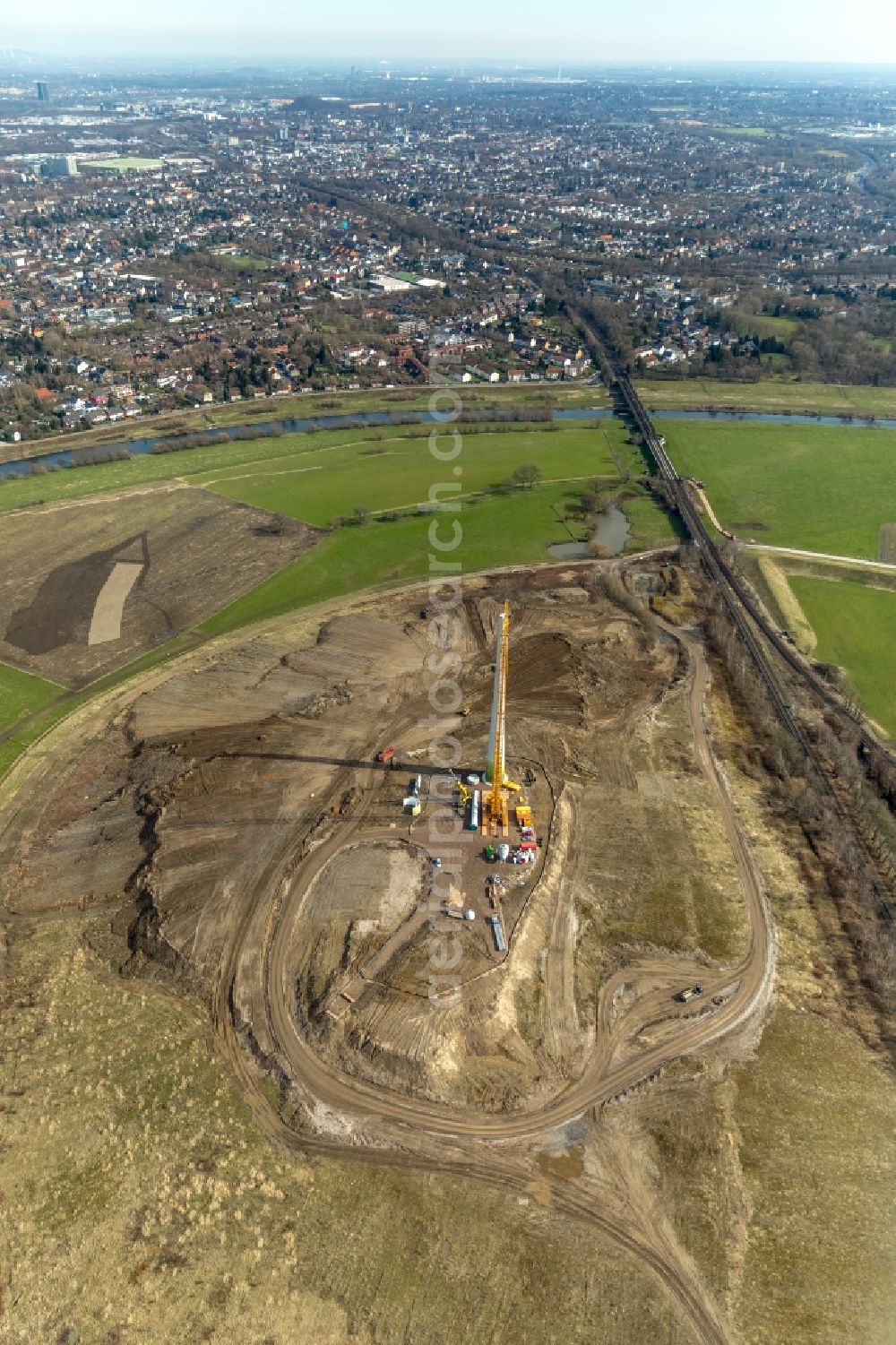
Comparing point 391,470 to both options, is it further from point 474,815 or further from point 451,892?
point 451,892

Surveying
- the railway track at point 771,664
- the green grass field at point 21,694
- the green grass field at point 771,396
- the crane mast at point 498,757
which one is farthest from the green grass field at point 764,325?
the green grass field at point 21,694

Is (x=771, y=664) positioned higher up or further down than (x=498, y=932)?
higher up

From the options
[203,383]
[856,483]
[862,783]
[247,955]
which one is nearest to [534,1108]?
[247,955]

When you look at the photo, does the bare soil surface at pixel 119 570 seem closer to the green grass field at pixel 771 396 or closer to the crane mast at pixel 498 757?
the crane mast at pixel 498 757

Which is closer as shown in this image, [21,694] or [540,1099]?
[540,1099]

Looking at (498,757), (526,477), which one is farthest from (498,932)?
(526,477)
